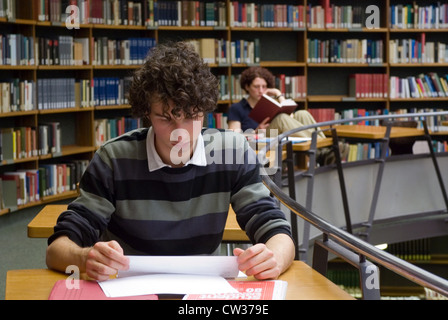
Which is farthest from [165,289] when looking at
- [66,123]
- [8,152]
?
[66,123]

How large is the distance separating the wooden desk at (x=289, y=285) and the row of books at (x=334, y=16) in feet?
19.2

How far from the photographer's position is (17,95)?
5.33 metres

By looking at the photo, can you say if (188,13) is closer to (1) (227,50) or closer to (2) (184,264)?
(1) (227,50)

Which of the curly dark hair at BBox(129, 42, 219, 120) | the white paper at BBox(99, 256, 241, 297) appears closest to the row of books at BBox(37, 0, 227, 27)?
the curly dark hair at BBox(129, 42, 219, 120)

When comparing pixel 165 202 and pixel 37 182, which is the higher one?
pixel 165 202

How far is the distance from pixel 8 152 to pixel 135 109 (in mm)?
3925

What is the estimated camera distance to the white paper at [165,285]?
4.02ft

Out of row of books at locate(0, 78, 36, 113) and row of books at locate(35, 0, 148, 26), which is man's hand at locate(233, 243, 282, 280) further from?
row of books at locate(35, 0, 148, 26)

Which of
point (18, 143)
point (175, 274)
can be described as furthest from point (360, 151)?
point (175, 274)

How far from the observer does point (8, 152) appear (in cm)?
528

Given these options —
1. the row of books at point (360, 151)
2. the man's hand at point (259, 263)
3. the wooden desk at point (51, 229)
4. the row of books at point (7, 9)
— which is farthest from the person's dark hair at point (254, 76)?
the man's hand at point (259, 263)

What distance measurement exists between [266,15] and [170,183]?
5489 millimetres

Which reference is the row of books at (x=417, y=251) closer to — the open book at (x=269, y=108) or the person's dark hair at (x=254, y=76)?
the person's dark hair at (x=254, y=76)
